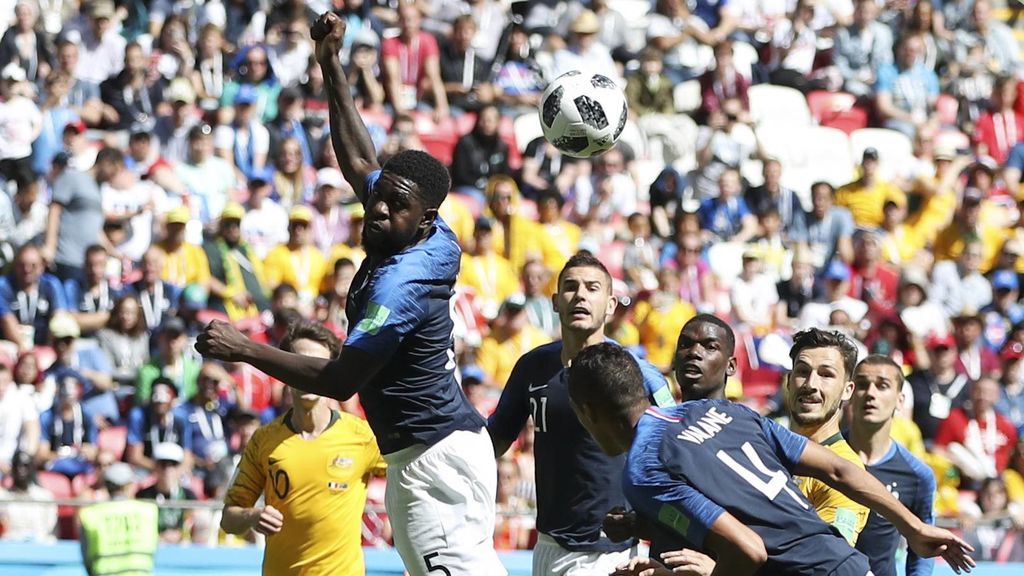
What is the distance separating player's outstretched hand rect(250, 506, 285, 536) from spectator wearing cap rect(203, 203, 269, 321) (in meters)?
6.70

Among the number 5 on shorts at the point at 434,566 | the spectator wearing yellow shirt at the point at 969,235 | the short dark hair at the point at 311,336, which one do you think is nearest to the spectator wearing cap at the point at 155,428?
the short dark hair at the point at 311,336

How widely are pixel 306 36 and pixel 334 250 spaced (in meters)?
3.55

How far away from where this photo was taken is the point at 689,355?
6816 millimetres

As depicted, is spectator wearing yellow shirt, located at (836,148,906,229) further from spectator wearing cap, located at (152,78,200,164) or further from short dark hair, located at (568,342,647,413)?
short dark hair, located at (568,342,647,413)

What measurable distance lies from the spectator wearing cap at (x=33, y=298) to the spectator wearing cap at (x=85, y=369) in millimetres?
334

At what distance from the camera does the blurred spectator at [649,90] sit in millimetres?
18094

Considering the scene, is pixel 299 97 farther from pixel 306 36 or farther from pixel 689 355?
pixel 689 355

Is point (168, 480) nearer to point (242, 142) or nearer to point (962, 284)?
point (242, 142)

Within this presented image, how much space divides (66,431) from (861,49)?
446 inches

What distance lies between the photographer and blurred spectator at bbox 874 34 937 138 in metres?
19.6

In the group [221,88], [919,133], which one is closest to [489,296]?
[221,88]

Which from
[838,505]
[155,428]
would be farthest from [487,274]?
[838,505]

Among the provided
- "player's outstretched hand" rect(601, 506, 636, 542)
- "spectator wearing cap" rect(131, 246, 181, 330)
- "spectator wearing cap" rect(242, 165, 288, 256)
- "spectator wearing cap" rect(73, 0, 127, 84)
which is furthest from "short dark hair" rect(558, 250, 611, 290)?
"spectator wearing cap" rect(73, 0, 127, 84)

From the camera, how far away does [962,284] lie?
54.9ft
